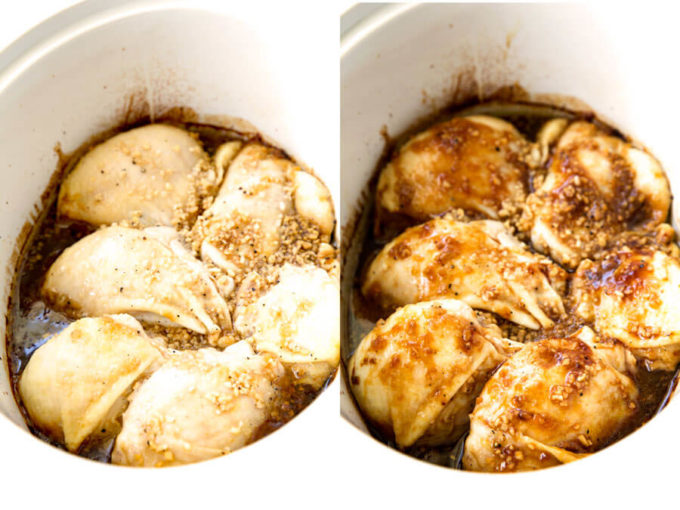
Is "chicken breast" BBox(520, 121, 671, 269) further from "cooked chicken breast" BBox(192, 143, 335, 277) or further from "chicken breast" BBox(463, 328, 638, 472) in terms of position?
"cooked chicken breast" BBox(192, 143, 335, 277)

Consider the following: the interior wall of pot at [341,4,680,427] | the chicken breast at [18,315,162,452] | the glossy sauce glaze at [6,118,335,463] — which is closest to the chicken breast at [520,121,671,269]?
the interior wall of pot at [341,4,680,427]

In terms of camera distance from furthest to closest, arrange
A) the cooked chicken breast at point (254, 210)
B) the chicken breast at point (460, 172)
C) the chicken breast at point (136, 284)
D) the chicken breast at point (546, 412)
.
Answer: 1. the chicken breast at point (460, 172)
2. the cooked chicken breast at point (254, 210)
3. the chicken breast at point (136, 284)
4. the chicken breast at point (546, 412)

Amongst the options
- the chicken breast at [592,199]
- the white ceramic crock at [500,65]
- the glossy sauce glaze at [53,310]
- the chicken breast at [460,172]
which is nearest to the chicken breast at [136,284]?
the glossy sauce glaze at [53,310]

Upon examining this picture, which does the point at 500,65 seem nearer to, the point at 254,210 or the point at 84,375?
the point at 254,210

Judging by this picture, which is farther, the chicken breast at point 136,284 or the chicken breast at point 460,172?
the chicken breast at point 460,172

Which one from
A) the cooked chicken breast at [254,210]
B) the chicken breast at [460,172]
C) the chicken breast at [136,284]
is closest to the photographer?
the chicken breast at [136,284]

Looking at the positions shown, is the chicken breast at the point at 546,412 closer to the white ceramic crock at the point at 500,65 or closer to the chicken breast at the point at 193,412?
the chicken breast at the point at 193,412
